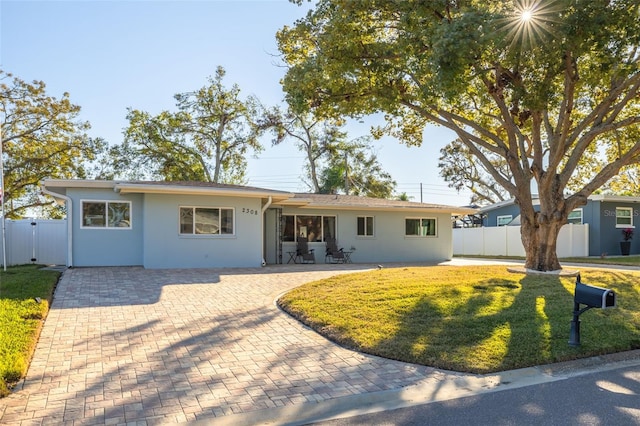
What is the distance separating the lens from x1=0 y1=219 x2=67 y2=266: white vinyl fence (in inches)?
624

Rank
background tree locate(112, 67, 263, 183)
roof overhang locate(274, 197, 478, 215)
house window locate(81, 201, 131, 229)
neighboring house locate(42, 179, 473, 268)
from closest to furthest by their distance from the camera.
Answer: neighboring house locate(42, 179, 473, 268), house window locate(81, 201, 131, 229), roof overhang locate(274, 197, 478, 215), background tree locate(112, 67, 263, 183)

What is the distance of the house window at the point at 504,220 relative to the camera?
26.7 meters

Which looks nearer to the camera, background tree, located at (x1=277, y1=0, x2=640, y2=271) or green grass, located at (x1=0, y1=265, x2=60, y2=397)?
green grass, located at (x1=0, y1=265, x2=60, y2=397)

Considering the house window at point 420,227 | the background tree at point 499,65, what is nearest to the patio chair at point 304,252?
the house window at point 420,227

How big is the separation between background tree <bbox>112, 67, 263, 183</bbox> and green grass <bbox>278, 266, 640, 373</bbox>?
71.4 ft

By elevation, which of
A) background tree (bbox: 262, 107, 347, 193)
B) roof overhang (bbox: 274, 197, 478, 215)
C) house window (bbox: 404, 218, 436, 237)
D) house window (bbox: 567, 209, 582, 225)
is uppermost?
background tree (bbox: 262, 107, 347, 193)

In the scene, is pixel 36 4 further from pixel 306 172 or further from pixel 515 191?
pixel 306 172

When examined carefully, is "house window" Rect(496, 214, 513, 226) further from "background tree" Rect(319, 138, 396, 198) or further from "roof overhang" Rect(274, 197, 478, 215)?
"background tree" Rect(319, 138, 396, 198)

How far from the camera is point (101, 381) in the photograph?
455cm

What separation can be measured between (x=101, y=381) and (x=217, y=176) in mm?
26607

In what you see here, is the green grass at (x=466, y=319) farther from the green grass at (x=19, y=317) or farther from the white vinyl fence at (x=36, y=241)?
the white vinyl fence at (x=36, y=241)

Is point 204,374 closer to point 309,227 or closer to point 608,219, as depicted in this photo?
point 309,227

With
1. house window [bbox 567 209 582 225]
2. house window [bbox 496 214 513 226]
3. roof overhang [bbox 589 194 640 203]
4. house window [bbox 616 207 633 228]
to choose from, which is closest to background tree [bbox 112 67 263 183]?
house window [bbox 496 214 513 226]

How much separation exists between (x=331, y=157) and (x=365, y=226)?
15164mm
